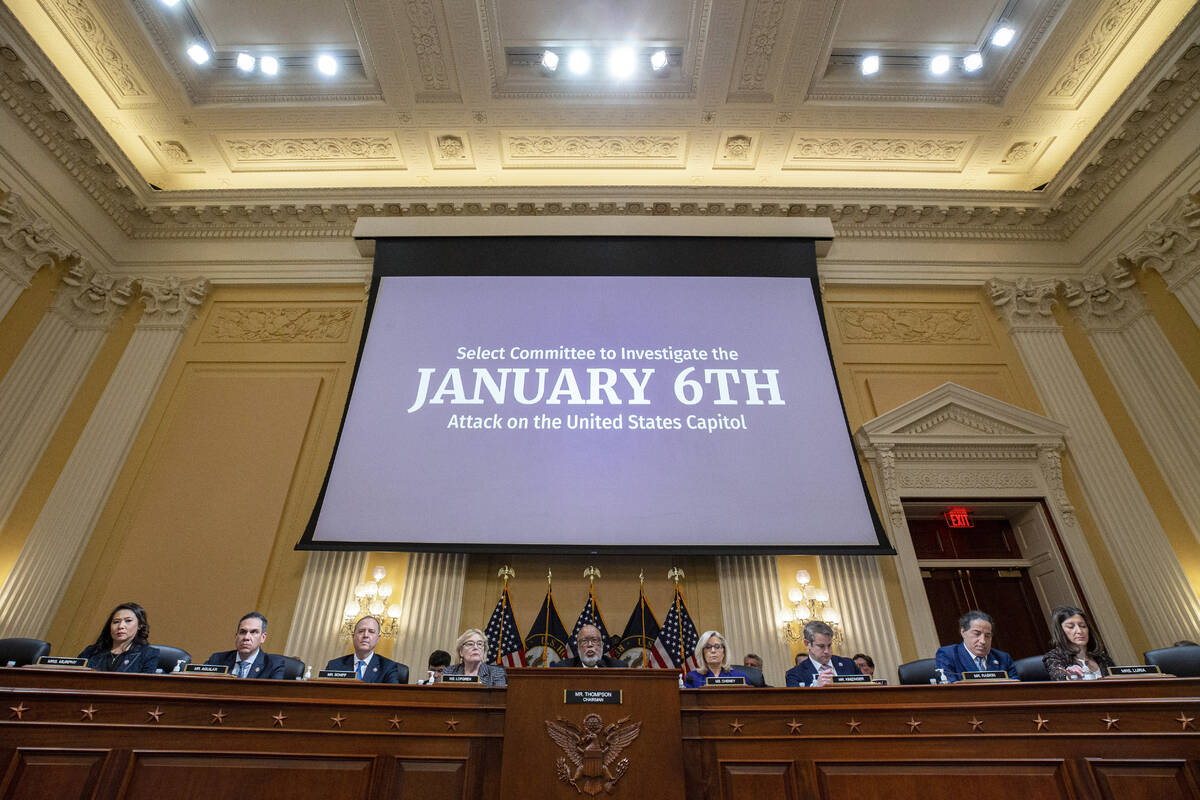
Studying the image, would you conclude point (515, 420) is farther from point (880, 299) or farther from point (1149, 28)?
point (1149, 28)

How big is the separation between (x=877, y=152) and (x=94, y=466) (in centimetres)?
925

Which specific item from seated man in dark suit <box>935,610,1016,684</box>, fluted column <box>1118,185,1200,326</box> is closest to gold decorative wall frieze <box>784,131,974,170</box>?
fluted column <box>1118,185,1200,326</box>

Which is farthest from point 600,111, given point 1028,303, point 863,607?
point 863,607

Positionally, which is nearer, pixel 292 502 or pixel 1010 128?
pixel 292 502

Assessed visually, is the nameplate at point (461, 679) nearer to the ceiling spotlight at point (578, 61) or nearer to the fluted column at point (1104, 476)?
the fluted column at point (1104, 476)

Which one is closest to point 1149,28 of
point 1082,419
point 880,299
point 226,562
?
point 880,299

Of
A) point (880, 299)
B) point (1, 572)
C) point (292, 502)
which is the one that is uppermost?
point (880, 299)

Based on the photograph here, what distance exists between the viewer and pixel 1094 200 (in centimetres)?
668

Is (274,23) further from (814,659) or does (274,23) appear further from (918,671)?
(918,671)

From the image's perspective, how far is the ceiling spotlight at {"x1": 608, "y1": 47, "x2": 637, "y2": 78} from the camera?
629 cm

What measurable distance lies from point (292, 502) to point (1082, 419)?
799 cm

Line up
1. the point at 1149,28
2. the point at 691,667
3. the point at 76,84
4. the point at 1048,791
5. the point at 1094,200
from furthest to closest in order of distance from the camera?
the point at 1094,200, the point at 76,84, the point at 1149,28, the point at 691,667, the point at 1048,791

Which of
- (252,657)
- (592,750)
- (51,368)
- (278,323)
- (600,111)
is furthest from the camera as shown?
(278,323)

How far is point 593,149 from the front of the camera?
721 centimetres
